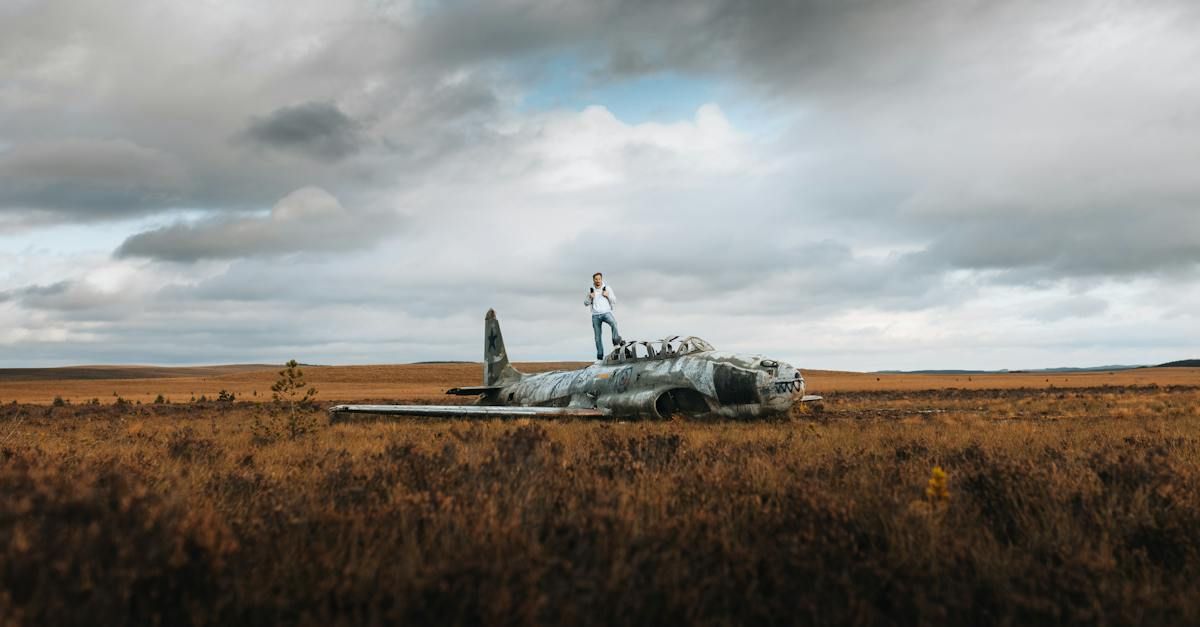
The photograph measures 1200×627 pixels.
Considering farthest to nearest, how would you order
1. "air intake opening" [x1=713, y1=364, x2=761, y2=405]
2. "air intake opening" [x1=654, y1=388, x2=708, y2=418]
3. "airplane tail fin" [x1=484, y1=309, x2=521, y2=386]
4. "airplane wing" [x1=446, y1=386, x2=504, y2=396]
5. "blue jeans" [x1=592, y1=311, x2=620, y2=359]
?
"airplane tail fin" [x1=484, y1=309, x2=521, y2=386]
"airplane wing" [x1=446, y1=386, x2=504, y2=396]
"blue jeans" [x1=592, y1=311, x2=620, y2=359]
"air intake opening" [x1=654, y1=388, x2=708, y2=418]
"air intake opening" [x1=713, y1=364, x2=761, y2=405]

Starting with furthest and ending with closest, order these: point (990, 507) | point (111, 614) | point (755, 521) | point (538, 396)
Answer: point (538, 396) < point (990, 507) < point (755, 521) < point (111, 614)

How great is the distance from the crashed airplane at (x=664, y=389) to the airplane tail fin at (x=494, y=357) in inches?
198

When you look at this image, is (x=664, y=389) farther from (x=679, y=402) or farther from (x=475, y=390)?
(x=475, y=390)

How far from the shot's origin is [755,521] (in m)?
5.33

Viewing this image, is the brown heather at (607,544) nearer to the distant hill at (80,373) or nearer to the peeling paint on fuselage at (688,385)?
the peeling paint on fuselage at (688,385)

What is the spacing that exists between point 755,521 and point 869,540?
2.74ft

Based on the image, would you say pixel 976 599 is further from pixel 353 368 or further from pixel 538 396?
pixel 353 368

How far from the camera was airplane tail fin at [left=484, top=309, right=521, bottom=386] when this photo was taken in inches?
1040

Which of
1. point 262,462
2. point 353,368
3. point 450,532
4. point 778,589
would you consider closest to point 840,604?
point 778,589

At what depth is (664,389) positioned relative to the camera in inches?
672

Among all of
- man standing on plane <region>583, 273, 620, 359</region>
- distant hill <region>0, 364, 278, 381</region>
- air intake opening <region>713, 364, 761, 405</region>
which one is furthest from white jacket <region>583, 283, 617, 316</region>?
distant hill <region>0, 364, 278, 381</region>

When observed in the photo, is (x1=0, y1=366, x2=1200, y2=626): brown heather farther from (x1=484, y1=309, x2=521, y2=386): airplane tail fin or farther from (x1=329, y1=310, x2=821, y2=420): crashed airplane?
(x1=484, y1=309, x2=521, y2=386): airplane tail fin

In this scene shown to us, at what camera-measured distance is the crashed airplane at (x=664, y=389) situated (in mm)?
15852

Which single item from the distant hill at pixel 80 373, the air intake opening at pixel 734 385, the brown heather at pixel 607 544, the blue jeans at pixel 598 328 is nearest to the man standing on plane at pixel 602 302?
the blue jeans at pixel 598 328
